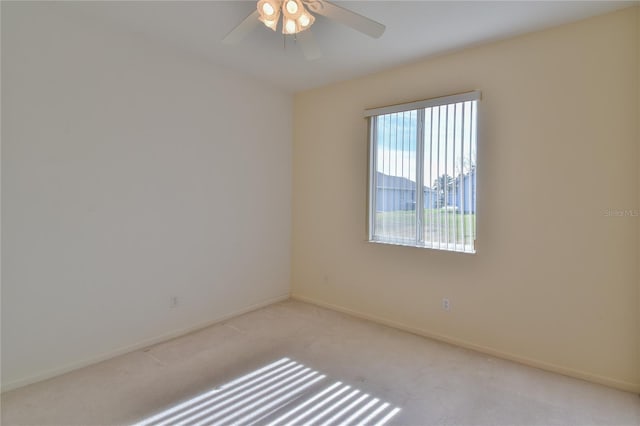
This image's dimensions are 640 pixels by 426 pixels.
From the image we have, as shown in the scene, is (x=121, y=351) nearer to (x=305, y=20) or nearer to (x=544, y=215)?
(x=305, y=20)

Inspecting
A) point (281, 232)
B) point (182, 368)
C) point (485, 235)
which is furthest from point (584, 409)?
point (281, 232)

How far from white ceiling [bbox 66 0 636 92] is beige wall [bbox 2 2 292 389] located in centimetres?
28

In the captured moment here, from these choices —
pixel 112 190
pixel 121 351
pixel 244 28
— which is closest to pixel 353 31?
pixel 244 28

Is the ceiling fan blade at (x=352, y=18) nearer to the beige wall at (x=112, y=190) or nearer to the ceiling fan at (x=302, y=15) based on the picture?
the ceiling fan at (x=302, y=15)

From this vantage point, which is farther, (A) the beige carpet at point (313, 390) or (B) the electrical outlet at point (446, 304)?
(B) the electrical outlet at point (446, 304)

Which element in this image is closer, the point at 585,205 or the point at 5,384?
the point at 5,384

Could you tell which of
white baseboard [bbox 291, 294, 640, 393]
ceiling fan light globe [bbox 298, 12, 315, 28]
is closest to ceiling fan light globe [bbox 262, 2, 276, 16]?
ceiling fan light globe [bbox 298, 12, 315, 28]

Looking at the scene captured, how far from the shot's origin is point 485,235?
A: 2.86m

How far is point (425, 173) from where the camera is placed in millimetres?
3197

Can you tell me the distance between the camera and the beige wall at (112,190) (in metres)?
2.25

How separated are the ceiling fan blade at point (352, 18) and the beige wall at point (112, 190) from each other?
1860 millimetres

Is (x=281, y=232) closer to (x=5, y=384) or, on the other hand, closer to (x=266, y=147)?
(x=266, y=147)

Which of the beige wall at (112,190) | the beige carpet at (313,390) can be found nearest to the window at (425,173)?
the beige carpet at (313,390)

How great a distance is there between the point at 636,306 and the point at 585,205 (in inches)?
30.4
